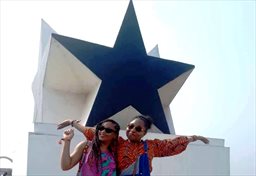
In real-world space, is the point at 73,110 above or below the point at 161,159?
above

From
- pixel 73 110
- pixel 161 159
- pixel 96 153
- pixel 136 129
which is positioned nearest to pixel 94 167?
pixel 96 153

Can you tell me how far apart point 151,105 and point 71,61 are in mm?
2153

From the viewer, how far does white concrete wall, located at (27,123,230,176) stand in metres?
6.20

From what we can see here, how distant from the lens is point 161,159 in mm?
7176

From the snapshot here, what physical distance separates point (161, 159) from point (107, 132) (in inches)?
192

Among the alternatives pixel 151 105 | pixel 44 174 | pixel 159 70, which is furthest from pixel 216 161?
pixel 44 174

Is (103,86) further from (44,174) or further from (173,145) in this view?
(173,145)

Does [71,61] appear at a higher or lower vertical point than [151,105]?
higher

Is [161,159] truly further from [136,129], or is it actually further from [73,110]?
[136,129]

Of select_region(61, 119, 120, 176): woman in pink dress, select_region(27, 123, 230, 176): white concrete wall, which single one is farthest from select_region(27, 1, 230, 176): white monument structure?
select_region(61, 119, 120, 176): woman in pink dress

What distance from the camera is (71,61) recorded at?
8258 mm

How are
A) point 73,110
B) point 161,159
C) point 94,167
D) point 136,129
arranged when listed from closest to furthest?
point 94,167 < point 136,129 < point 161,159 < point 73,110

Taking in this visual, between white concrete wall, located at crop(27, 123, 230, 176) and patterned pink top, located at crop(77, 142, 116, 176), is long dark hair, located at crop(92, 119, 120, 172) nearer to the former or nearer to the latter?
patterned pink top, located at crop(77, 142, 116, 176)

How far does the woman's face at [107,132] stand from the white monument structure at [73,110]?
A: 4.00 m
